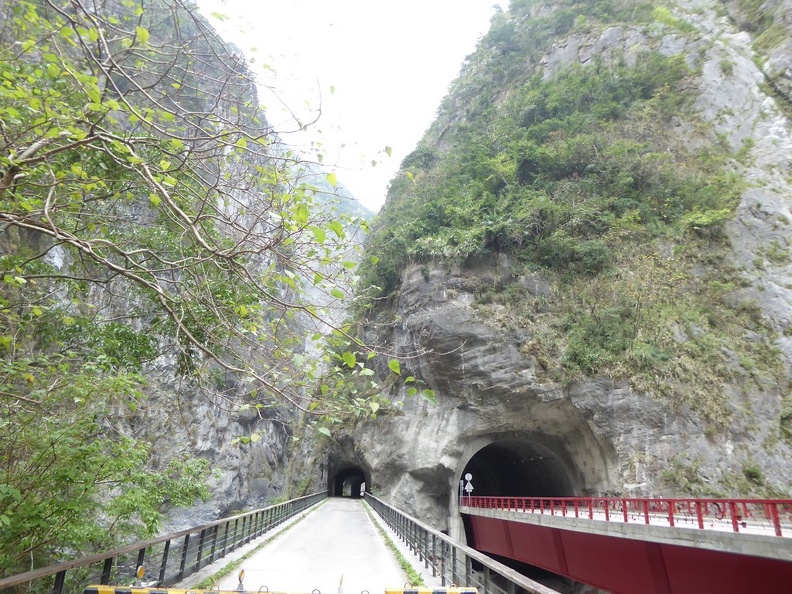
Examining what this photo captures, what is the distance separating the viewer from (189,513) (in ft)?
67.8

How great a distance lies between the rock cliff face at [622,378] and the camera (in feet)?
45.4

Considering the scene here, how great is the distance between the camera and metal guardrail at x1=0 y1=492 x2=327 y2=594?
362 cm

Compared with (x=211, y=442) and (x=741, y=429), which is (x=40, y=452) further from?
(x=211, y=442)

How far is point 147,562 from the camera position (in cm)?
570

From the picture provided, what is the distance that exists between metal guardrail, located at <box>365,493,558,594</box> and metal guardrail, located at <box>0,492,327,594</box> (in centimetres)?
345

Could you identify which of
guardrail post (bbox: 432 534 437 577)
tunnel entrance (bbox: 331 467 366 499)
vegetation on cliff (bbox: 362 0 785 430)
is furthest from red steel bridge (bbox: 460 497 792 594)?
tunnel entrance (bbox: 331 467 366 499)

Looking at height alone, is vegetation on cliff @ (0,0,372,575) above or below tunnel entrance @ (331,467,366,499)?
above

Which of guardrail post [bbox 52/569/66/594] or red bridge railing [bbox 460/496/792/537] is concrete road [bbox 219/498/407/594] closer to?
guardrail post [bbox 52/569/66/594]

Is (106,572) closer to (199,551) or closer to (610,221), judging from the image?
(199,551)

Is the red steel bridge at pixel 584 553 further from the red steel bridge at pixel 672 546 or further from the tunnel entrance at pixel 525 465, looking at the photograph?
the tunnel entrance at pixel 525 465

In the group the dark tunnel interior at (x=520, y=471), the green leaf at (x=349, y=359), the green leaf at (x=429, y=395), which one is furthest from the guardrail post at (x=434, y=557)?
the dark tunnel interior at (x=520, y=471)

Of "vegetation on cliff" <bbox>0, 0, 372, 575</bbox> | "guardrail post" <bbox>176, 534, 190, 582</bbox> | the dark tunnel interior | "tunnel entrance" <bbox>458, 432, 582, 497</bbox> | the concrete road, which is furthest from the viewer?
the dark tunnel interior

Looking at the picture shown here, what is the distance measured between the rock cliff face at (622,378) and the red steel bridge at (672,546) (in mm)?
2955

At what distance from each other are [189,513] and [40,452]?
19345mm
